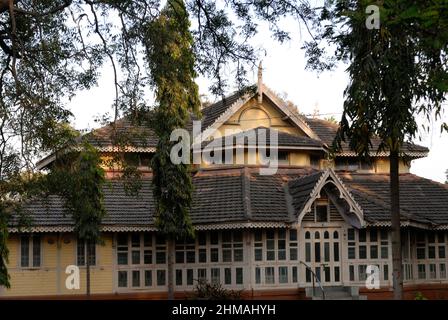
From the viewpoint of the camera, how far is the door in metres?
26.8

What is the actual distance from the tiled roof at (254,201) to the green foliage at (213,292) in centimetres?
214

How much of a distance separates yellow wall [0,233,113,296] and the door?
7.01m

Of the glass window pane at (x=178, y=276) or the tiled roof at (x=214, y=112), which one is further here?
the tiled roof at (x=214, y=112)

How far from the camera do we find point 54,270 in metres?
26.2

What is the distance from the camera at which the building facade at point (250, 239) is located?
85.5 ft

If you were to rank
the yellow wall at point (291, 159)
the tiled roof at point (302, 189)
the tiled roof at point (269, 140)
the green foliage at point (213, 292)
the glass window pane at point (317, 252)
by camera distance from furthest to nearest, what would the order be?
1. the yellow wall at point (291, 159)
2. the tiled roof at point (269, 140)
3. the glass window pane at point (317, 252)
4. the tiled roof at point (302, 189)
5. the green foliage at point (213, 292)

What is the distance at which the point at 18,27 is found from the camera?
15875 mm

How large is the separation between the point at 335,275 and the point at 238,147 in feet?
19.5

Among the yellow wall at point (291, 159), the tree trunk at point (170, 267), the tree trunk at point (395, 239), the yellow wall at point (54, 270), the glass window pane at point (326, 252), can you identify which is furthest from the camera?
the yellow wall at point (291, 159)

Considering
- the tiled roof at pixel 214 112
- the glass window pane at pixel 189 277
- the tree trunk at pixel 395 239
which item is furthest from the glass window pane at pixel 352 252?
the tree trunk at pixel 395 239

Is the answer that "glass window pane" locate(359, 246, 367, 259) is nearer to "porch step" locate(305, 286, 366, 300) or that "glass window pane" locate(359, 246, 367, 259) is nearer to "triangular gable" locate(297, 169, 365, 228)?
"triangular gable" locate(297, 169, 365, 228)

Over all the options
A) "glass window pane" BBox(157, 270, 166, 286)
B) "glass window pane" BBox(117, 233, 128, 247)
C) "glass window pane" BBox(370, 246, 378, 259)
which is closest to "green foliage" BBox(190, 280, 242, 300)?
"glass window pane" BBox(157, 270, 166, 286)

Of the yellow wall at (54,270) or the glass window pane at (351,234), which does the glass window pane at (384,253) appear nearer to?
the glass window pane at (351,234)
